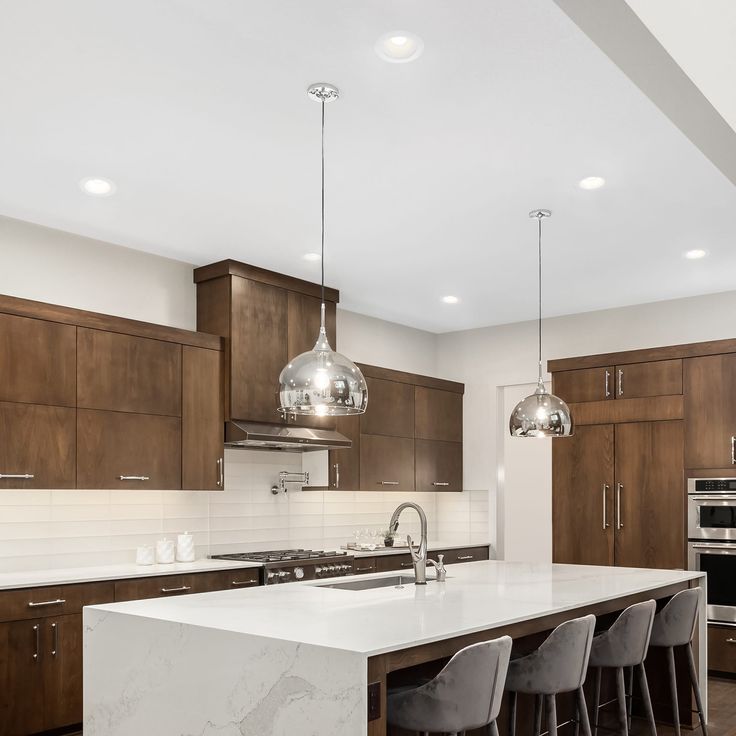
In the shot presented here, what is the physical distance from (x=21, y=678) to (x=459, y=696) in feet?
8.36

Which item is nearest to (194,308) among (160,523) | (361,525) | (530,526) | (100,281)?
(100,281)

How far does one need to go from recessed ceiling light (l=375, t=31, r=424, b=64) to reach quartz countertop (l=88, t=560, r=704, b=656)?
1.94m

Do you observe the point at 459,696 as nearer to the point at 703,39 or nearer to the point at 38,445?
the point at 703,39

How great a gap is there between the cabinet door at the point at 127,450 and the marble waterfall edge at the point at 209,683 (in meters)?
1.76

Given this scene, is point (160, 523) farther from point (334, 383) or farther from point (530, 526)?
point (530, 526)

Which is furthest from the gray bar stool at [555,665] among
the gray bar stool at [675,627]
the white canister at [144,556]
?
the white canister at [144,556]

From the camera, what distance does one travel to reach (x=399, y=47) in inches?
116

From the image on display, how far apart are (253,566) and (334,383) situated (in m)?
2.38

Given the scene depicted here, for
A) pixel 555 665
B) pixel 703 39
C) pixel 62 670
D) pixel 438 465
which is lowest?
pixel 62 670

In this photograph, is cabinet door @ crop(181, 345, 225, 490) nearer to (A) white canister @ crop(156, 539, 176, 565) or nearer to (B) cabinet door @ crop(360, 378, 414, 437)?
(A) white canister @ crop(156, 539, 176, 565)

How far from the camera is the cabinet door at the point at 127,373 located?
495cm

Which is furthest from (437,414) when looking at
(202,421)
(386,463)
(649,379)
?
(202,421)

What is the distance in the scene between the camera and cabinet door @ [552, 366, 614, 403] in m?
6.78

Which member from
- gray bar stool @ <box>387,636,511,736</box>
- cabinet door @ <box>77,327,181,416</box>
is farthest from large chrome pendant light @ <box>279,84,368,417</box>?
cabinet door @ <box>77,327,181,416</box>
